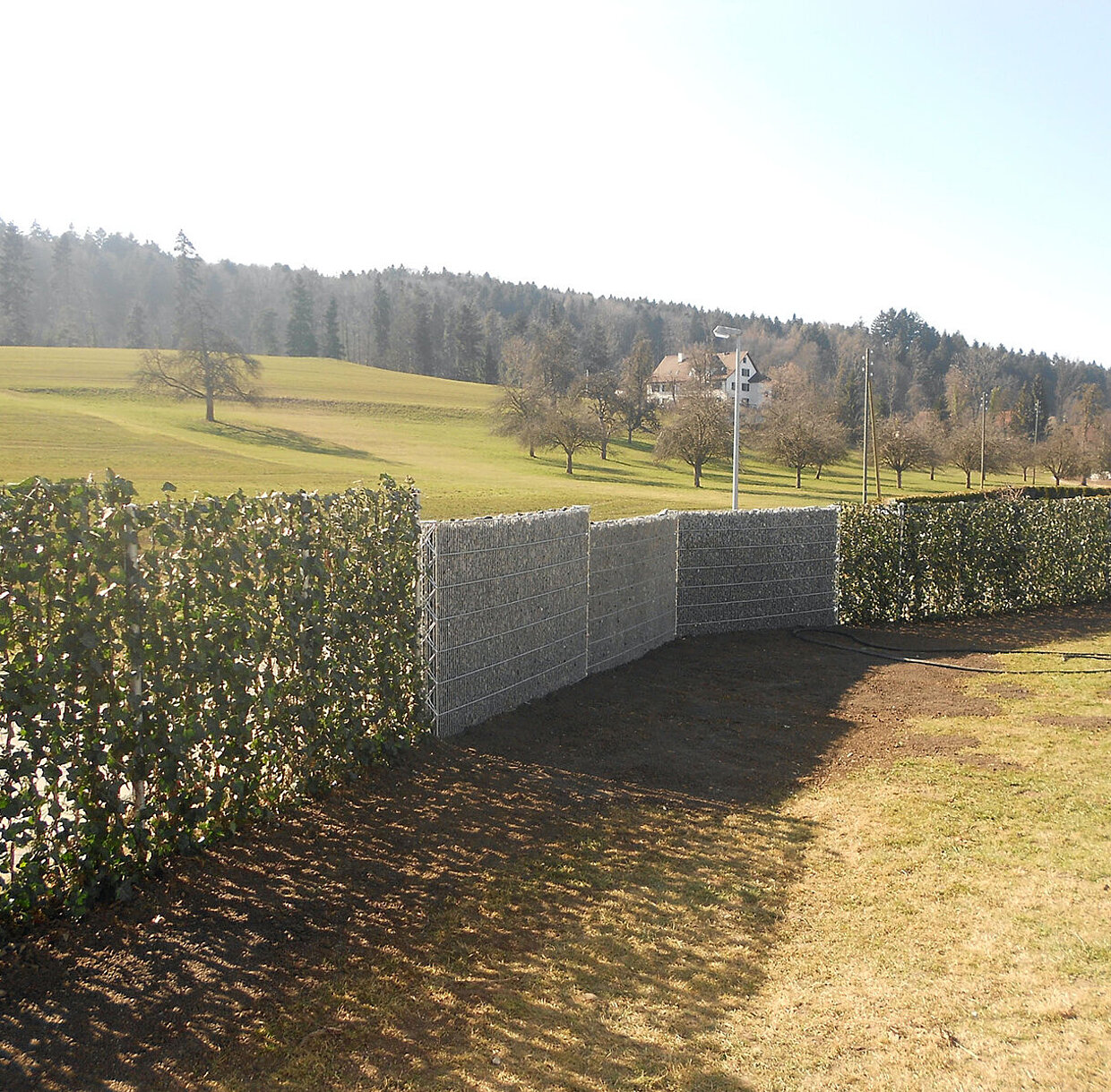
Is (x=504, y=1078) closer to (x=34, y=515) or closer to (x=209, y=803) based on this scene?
(x=209, y=803)

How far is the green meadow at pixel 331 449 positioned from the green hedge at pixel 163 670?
45.5 feet

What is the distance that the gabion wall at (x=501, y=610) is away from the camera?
24.8 feet

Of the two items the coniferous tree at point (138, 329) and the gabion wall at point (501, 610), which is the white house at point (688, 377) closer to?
the coniferous tree at point (138, 329)

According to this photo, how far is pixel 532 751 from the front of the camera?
7.69m

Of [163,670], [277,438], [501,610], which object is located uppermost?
[277,438]

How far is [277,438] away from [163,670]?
48.5m

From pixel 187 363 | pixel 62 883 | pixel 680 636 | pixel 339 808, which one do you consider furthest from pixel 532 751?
pixel 187 363

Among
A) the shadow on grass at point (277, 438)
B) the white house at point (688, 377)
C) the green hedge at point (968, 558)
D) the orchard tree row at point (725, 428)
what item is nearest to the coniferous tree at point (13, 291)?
the shadow on grass at point (277, 438)

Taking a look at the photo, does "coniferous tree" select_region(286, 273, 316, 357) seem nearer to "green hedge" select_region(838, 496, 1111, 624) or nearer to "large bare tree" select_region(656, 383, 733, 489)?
"large bare tree" select_region(656, 383, 733, 489)

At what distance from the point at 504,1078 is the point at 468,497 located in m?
28.6

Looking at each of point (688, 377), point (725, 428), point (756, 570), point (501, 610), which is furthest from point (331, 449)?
point (688, 377)

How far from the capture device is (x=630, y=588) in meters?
11.4

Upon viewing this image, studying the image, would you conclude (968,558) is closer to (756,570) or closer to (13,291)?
(756,570)

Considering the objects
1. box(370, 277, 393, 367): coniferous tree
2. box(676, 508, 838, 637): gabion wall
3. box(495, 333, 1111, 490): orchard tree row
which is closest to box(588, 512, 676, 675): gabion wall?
box(676, 508, 838, 637): gabion wall
